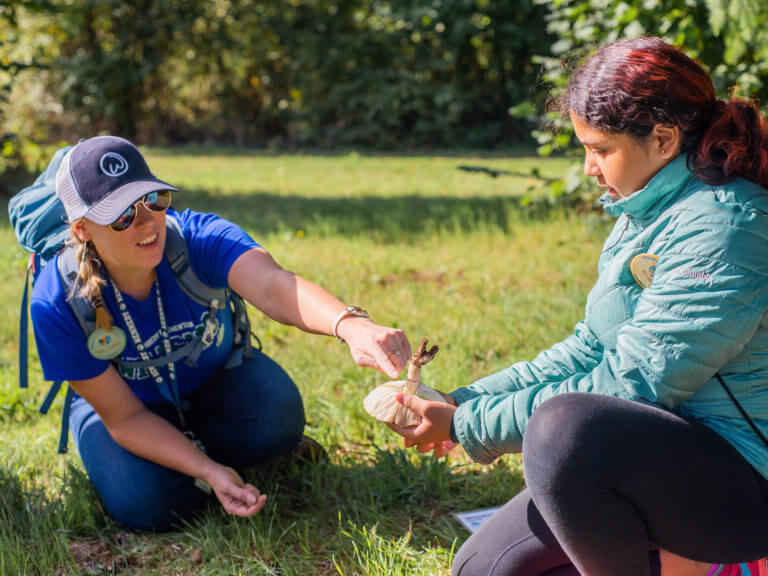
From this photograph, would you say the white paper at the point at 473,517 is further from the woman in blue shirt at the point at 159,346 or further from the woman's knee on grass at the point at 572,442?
the woman's knee on grass at the point at 572,442

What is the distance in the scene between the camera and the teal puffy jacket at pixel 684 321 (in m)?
1.58

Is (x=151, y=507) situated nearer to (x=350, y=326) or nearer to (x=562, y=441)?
(x=350, y=326)

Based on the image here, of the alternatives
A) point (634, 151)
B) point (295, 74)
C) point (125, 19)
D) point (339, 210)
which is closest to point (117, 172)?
point (634, 151)

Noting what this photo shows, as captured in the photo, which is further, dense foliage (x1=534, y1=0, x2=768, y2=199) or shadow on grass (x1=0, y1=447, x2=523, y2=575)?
dense foliage (x1=534, y1=0, x2=768, y2=199)

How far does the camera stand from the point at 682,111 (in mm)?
1688

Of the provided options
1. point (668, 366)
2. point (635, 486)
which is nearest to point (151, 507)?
point (635, 486)

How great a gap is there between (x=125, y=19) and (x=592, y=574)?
16.9m

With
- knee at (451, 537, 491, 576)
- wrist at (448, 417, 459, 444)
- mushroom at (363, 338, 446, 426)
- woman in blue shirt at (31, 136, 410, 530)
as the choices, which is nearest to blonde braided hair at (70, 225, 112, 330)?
woman in blue shirt at (31, 136, 410, 530)

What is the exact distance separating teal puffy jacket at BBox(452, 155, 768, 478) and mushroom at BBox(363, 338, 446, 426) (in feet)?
0.54

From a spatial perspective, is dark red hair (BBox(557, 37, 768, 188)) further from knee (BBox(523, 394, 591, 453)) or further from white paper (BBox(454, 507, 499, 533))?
white paper (BBox(454, 507, 499, 533))

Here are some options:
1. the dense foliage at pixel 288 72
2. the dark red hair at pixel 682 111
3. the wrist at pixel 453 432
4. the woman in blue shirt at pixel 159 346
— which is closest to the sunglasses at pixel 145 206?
the woman in blue shirt at pixel 159 346

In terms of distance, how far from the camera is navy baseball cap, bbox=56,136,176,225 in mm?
2207

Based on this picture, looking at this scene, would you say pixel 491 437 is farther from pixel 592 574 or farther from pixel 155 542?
pixel 155 542

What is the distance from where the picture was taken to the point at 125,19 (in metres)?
16.3
